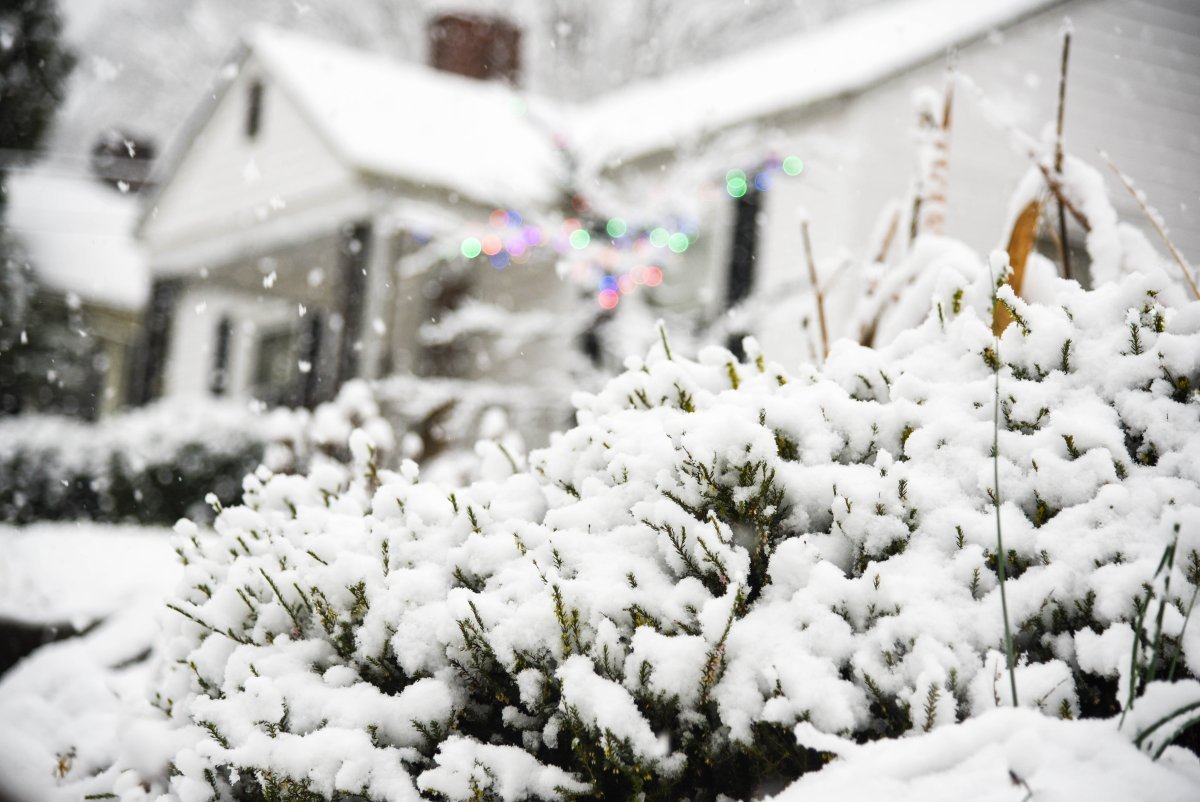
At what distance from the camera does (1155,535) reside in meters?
1.40

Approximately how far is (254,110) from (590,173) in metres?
5.80

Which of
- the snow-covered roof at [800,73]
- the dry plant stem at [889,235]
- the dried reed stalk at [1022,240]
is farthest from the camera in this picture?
the snow-covered roof at [800,73]

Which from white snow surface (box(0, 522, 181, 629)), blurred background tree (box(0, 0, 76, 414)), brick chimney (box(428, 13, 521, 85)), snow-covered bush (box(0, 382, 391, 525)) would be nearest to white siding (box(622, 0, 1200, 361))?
white snow surface (box(0, 522, 181, 629))

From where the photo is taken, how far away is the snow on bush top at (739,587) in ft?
4.60

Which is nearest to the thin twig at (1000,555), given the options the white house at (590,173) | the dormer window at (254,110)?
the white house at (590,173)

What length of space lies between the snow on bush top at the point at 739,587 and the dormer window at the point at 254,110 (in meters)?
11.5

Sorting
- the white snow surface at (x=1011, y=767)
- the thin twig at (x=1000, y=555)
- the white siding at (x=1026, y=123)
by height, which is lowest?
the white snow surface at (x=1011, y=767)

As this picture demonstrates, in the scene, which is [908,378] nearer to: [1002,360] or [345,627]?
[1002,360]

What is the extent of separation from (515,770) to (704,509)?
20.3 inches

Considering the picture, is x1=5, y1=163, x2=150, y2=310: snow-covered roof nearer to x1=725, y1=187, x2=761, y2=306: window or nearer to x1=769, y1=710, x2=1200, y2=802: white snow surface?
x1=725, y1=187, x2=761, y2=306: window

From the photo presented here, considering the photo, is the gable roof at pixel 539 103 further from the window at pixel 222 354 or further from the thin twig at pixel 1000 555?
the thin twig at pixel 1000 555

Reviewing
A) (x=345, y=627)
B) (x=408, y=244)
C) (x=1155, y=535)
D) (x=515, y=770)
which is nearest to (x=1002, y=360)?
(x=1155, y=535)

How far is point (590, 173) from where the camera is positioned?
879 centimetres

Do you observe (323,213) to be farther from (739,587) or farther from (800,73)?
(739,587)
